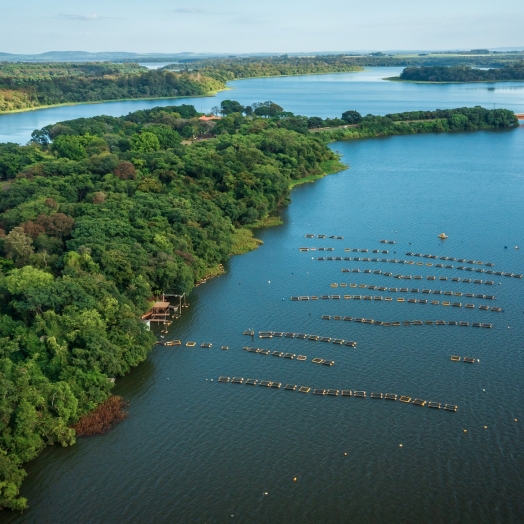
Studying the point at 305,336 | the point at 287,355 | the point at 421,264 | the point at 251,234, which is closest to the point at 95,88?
the point at 251,234

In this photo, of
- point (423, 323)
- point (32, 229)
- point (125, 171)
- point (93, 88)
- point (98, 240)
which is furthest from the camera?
point (93, 88)

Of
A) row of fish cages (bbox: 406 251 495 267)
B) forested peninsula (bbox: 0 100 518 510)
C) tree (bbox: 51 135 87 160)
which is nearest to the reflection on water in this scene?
row of fish cages (bbox: 406 251 495 267)

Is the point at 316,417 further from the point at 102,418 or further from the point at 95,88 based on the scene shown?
the point at 95,88

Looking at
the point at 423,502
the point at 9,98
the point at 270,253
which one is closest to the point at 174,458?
the point at 423,502

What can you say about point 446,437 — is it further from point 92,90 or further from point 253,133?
point 92,90

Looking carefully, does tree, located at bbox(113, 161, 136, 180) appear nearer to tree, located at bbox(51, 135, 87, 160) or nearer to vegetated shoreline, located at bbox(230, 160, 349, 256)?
vegetated shoreline, located at bbox(230, 160, 349, 256)

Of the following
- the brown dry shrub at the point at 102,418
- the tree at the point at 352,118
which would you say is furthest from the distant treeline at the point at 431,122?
the brown dry shrub at the point at 102,418

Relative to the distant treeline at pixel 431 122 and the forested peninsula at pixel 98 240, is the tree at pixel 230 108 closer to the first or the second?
the distant treeline at pixel 431 122
